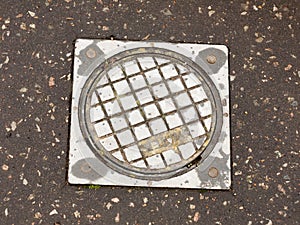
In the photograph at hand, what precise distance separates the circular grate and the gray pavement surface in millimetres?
96

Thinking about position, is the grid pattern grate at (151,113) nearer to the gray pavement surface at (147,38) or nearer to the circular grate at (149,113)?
the circular grate at (149,113)

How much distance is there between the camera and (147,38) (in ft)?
7.77

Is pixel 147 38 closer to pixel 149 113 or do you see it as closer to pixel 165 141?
pixel 149 113

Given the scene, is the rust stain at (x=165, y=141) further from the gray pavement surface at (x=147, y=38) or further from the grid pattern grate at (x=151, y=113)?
the gray pavement surface at (x=147, y=38)

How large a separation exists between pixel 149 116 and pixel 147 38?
1.23 ft

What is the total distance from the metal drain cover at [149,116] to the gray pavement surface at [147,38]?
5 centimetres

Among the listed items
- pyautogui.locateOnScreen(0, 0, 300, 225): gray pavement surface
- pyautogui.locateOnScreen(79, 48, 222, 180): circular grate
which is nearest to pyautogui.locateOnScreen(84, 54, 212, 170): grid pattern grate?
pyautogui.locateOnScreen(79, 48, 222, 180): circular grate

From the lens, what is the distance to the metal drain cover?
2.18m

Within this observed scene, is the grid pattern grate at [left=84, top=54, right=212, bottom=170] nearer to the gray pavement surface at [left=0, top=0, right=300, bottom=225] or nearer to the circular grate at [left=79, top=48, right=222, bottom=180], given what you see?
the circular grate at [left=79, top=48, right=222, bottom=180]

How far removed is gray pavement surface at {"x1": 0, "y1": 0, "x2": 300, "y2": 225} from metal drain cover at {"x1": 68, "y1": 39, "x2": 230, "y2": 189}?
0.17 feet

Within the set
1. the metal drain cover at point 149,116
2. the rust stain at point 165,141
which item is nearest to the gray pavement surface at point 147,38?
the metal drain cover at point 149,116

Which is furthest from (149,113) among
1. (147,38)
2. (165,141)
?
(147,38)

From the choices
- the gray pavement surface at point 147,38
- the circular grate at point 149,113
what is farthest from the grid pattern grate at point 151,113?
the gray pavement surface at point 147,38

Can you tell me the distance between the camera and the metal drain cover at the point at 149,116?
2.18m
